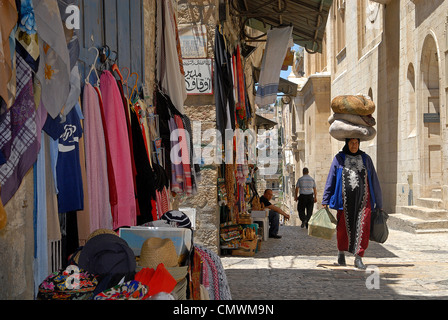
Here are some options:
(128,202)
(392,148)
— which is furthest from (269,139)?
(128,202)

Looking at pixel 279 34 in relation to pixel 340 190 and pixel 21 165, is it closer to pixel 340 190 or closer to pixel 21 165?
pixel 340 190

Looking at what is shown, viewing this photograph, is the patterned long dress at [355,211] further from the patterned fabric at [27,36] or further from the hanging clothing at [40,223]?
the patterned fabric at [27,36]

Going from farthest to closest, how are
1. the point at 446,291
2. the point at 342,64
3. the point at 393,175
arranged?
the point at 342,64, the point at 393,175, the point at 446,291

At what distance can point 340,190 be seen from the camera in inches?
284

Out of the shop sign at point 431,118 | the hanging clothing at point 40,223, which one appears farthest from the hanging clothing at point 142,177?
the shop sign at point 431,118

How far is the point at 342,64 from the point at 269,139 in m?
28.4

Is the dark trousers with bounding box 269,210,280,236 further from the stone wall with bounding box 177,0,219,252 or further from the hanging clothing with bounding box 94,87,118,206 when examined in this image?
the hanging clothing with bounding box 94,87,118,206

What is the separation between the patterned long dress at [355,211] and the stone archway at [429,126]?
6.80 meters

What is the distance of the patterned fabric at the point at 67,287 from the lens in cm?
204

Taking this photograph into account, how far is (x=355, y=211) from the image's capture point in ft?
23.4

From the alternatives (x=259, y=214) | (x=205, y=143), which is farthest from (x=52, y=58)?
(x=259, y=214)

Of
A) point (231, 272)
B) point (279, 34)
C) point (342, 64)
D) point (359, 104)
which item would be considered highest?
point (342, 64)

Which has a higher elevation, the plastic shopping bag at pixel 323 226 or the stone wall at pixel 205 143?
the stone wall at pixel 205 143

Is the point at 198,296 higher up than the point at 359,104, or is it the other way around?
the point at 359,104
